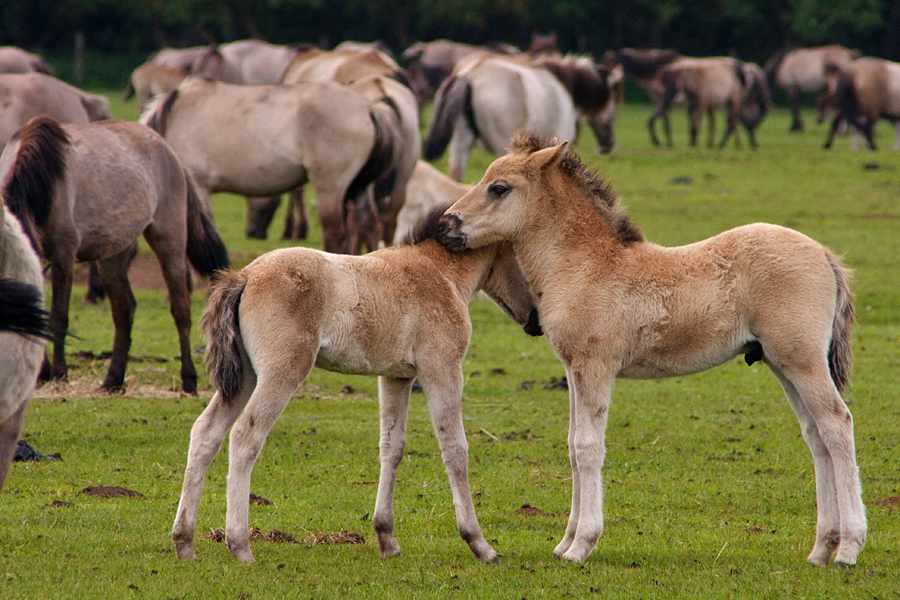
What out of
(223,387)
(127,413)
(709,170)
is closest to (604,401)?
(223,387)

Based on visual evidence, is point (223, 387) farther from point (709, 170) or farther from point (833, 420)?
point (709, 170)

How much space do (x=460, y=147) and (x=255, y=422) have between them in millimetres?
12781

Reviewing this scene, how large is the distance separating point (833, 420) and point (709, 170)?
70.8 feet

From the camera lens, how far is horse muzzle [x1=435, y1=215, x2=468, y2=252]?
5586 mm

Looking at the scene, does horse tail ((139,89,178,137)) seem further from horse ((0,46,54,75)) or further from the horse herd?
horse ((0,46,54,75))

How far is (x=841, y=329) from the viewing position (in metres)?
5.38

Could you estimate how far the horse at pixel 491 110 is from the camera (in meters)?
16.6

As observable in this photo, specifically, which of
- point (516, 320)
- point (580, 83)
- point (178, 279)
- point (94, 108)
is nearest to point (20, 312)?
point (516, 320)

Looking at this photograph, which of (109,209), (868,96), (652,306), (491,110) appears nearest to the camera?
(652,306)

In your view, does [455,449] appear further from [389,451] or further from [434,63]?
[434,63]

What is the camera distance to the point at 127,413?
28.0ft

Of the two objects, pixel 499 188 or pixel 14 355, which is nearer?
pixel 14 355

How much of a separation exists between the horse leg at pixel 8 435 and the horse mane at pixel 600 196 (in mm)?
2861

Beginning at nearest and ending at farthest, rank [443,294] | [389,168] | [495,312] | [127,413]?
1. [443,294]
2. [127,413]
3. [389,168]
4. [495,312]
